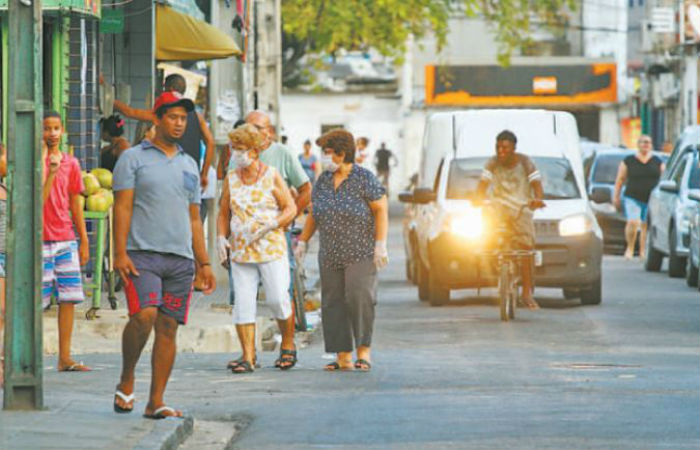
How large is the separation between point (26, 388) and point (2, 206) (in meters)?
1.92

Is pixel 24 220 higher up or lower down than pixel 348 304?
higher up

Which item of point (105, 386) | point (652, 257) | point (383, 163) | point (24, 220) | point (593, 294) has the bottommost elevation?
point (383, 163)

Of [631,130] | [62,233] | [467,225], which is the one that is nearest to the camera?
[62,233]

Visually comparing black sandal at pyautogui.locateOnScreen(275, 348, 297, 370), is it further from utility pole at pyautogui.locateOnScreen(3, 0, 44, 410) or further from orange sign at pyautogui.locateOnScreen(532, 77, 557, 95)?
orange sign at pyautogui.locateOnScreen(532, 77, 557, 95)

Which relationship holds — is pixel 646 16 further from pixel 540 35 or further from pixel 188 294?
pixel 188 294

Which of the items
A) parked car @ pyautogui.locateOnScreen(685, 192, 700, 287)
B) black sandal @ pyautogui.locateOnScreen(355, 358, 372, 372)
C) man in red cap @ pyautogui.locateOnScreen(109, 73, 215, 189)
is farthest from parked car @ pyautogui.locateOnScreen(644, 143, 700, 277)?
black sandal @ pyautogui.locateOnScreen(355, 358, 372, 372)

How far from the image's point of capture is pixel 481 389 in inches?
498

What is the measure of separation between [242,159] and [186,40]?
6354mm

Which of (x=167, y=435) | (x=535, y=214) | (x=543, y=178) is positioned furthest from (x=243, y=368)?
(x=543, y=178)

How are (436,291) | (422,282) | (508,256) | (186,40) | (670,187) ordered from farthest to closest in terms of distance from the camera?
1. (670,187)
2. (422,282)
3. (436,291)
4. (186,40)
5. (508,256)

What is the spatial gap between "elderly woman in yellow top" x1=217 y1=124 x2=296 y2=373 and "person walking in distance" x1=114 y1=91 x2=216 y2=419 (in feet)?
9.52

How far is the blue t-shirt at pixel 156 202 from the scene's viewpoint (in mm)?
10773

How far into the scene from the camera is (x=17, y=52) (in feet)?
35.5

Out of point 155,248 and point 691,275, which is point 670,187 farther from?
point 155,248
